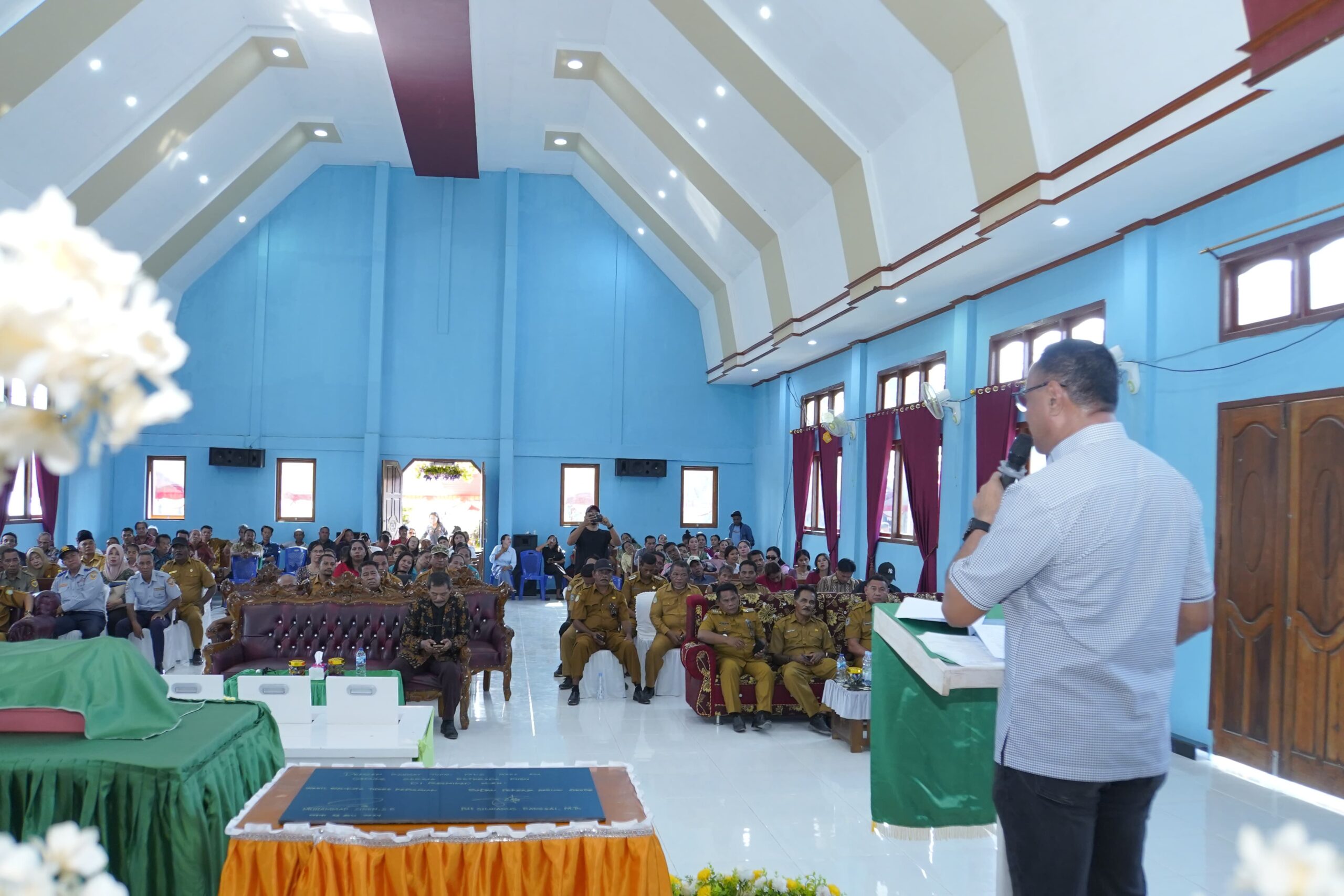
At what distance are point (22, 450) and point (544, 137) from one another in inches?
601

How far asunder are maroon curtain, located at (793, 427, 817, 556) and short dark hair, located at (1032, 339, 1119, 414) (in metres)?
11.9

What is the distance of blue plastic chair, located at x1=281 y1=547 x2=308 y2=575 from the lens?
1333 centimetres

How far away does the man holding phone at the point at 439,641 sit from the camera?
22.4 ft

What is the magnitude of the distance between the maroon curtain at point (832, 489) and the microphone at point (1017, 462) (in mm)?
10609

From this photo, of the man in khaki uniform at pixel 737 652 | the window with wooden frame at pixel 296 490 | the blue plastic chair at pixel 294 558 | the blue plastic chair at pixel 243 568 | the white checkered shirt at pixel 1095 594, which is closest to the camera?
the white checkered shirt at pixel 1095 594

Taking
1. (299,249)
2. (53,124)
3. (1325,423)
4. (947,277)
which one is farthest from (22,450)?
(299,249)

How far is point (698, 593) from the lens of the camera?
8281 mm

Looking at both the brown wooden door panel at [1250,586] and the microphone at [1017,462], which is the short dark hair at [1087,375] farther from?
the brown wooden door panel at [1250,586]

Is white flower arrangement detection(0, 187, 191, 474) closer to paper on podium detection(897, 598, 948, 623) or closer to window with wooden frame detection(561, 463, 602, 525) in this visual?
paper on podium detection(897, 598, 948, 623)

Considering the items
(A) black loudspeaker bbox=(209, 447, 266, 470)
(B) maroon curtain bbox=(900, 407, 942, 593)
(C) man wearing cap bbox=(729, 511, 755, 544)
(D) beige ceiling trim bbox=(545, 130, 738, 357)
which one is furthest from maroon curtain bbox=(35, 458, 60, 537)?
(B) maroon curtain bbox=(900, 407, 942, 593)

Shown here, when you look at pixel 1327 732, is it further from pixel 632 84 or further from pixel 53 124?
pixel 53 124

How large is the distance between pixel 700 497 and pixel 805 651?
9876mm

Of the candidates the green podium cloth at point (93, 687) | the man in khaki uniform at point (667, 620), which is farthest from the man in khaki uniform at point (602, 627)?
the green podium cloth at point (93, 687)

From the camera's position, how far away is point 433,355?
1611cm
